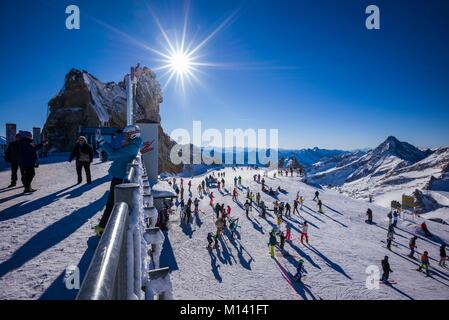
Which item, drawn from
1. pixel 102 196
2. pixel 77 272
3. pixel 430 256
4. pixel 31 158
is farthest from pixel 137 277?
pixel 430 256

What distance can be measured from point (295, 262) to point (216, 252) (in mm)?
4954

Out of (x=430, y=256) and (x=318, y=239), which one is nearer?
(x=430, y=256)

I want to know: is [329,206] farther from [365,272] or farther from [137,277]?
[137,277]

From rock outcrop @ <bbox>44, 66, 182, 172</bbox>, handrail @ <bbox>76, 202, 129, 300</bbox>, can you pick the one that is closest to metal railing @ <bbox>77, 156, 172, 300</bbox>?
handrail @ <bbox>76, 202, 129, 300</bbox>

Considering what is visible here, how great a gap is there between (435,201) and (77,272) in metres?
72.2

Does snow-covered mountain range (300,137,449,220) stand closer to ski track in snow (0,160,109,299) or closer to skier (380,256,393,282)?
skier (380,256,393,282)

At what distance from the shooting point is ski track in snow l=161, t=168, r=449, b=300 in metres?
12.2

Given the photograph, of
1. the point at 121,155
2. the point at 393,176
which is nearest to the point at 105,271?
the point at 121,155

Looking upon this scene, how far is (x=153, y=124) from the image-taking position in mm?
19984

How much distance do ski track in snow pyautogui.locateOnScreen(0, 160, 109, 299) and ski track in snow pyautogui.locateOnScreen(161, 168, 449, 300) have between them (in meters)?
6.66

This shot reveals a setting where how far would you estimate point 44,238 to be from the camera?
5.00 meters

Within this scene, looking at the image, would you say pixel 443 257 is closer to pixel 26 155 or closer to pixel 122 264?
pixel 122 264

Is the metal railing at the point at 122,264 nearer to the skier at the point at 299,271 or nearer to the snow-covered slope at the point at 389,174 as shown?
the skier at the point at 299,271

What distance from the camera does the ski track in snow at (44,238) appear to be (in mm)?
3455
